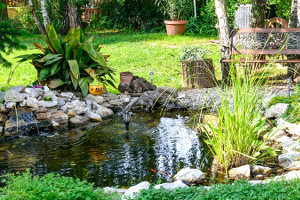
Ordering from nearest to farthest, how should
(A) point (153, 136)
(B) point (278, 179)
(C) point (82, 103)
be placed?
(B) point (278, 179) < (A) point (153, 136) < (C) point (82, 103)

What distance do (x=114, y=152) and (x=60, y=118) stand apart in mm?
1619

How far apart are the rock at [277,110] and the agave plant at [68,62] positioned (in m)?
2.92

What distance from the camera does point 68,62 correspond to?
686 cm

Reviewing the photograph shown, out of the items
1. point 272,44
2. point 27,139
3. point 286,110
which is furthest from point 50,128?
point 272,44

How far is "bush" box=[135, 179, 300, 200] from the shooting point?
9.92ft

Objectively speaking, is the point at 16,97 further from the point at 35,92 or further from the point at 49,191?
the point at 49,191

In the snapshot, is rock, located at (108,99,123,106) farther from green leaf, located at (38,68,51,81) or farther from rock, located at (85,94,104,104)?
green leaf, located at (38,68,51,81)

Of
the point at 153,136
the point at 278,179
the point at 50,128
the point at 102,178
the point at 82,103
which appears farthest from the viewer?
the point at 82,103

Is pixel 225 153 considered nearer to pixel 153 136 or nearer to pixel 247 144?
pixel 247 144

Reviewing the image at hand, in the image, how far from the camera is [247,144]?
4.23 meters

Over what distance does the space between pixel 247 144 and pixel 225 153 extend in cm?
25

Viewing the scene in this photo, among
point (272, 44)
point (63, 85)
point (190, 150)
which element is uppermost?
point (272, 44)

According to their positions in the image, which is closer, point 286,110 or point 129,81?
point 286,110

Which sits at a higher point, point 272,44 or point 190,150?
point 272,44
